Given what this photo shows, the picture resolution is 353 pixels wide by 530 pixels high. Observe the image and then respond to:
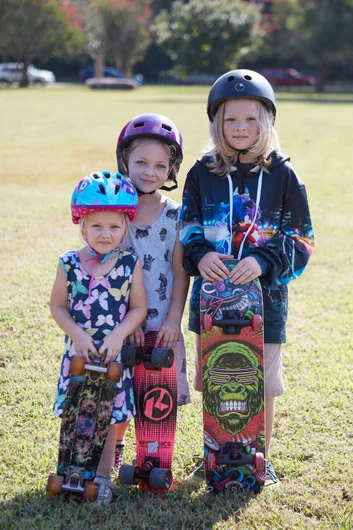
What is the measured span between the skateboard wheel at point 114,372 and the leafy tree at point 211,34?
1761 inches

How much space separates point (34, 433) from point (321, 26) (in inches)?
1971

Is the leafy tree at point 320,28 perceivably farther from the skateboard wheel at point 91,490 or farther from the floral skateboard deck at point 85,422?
the skateboard wheel at point 91,490

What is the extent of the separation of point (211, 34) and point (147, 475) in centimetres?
4511

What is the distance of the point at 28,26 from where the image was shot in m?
45.4

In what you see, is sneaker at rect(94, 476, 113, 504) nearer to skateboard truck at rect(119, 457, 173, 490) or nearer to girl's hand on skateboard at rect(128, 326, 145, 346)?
skateboard truck at rect(119, 457, 173, 490)

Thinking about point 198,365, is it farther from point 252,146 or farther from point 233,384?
point 252,146

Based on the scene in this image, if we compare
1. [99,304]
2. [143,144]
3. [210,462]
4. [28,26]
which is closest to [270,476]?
[210,462]

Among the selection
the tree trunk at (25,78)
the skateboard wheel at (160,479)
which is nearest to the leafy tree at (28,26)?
the tree trunk at (25,78)

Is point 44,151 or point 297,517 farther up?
point 44,151

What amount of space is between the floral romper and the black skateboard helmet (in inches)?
33.2

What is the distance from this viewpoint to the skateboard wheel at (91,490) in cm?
304

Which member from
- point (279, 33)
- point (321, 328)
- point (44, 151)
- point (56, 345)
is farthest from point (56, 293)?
point (279, 33)

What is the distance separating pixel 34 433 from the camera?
12.5 feet

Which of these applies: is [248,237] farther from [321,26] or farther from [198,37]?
[321,26]
